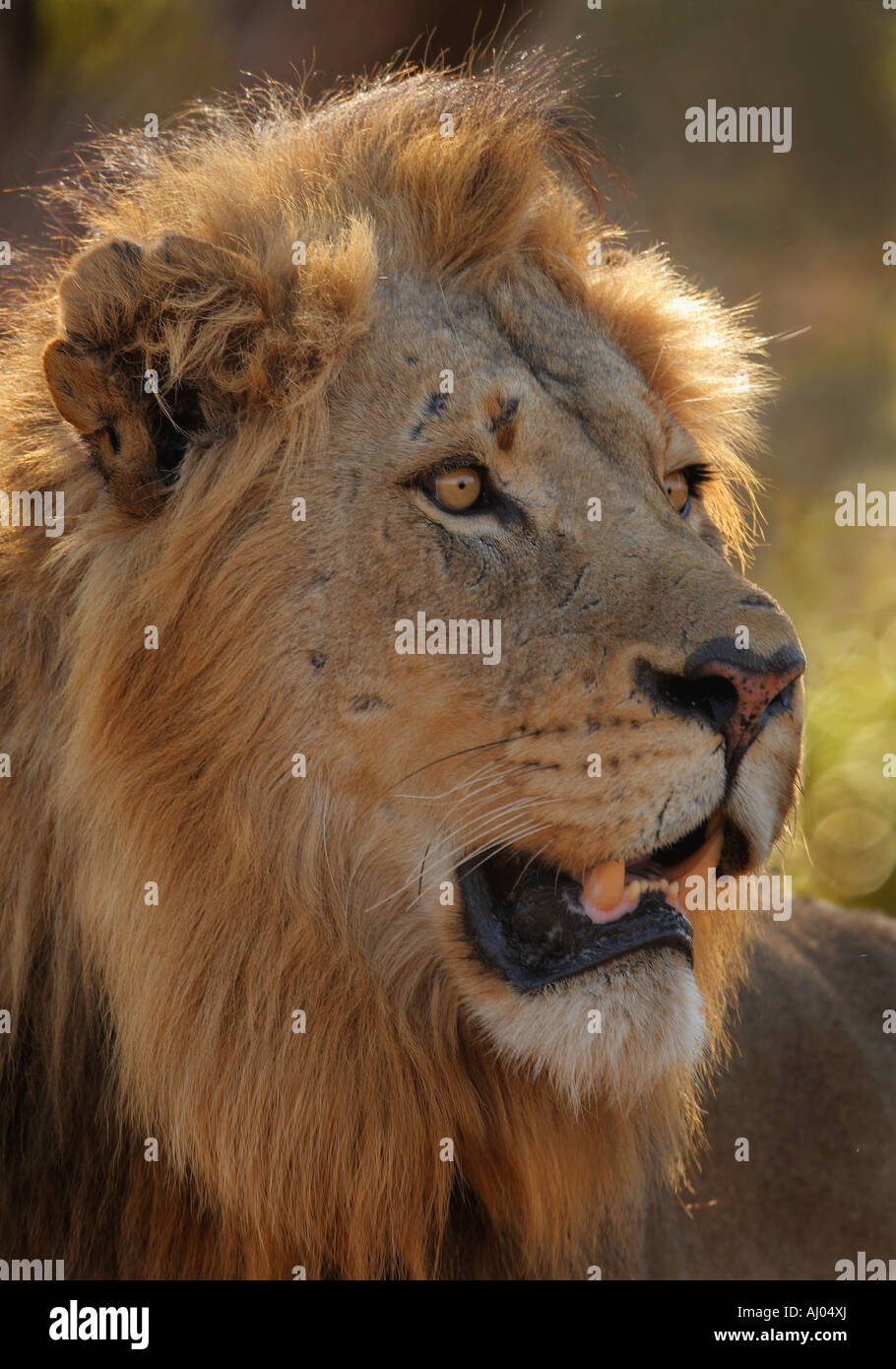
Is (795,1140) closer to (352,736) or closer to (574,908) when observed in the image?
(574,908)

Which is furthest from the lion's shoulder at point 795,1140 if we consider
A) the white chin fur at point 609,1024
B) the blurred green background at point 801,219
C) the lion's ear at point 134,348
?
the blurred green background at point 801,219

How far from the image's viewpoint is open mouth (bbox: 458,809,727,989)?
2574 mm

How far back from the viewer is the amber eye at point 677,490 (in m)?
3.10

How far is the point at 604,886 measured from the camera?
8.46 feet

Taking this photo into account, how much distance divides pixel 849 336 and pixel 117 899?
9.83 m

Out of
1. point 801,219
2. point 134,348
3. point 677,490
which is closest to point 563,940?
point 677,490

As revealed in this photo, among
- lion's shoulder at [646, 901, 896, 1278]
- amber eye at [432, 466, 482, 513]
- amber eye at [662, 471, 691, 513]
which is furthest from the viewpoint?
lion's shoulder at [646, 901, 896, 1278]

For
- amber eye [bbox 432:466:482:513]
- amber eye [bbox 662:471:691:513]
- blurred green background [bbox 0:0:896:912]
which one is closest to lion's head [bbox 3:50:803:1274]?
amber eye [bbox 432:466:482:513]

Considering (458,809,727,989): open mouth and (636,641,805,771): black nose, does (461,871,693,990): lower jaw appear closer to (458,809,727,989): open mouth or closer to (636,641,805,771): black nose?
(458,809,727,989): open mouth

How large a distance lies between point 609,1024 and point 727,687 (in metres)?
0.59

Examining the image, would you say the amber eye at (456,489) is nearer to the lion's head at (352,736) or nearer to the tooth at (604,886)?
the lion's head at (352,736)

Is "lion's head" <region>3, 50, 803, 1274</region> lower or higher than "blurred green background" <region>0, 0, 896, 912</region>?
lower

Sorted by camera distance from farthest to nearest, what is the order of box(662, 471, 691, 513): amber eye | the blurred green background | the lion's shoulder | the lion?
the blurred green background, the lion's shoulder, box(662, 471, 691, 513): amber eye, the lion

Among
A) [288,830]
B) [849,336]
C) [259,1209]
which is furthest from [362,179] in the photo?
[849,336]
